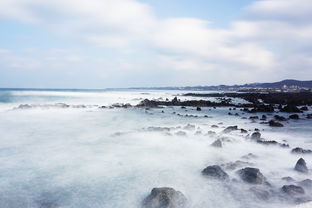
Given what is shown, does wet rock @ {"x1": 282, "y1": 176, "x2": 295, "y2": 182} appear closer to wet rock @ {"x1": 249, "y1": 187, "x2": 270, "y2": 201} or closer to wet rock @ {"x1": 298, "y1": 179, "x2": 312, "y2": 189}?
wet rock @ {"x1": 298, "y1": 179, "x2": 312, "y2": 189}

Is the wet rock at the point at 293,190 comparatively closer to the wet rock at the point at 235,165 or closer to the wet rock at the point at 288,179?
the wet rock at the point at 288,179

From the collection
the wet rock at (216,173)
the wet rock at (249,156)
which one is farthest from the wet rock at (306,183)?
the wet rock at (249,156)

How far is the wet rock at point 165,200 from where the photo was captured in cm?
491

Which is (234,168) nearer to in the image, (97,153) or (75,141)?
(97,153)

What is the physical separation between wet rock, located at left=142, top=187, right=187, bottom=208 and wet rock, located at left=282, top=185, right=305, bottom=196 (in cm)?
223

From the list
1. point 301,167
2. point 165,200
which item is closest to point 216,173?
point 165,200

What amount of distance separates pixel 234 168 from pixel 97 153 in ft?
15.4

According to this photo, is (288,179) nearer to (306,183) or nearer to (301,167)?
(306,183)

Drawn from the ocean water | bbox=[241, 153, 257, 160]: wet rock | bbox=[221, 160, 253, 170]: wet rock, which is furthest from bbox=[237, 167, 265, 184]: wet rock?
bbox=[241, 153, 257, 160]: wet rock

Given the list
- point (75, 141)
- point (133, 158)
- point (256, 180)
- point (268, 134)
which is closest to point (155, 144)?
point (133, 158)

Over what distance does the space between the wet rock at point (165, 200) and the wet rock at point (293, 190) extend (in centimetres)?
223

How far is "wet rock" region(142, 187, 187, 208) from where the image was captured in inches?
193

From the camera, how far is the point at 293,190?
5.49 metres

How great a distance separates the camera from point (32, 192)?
18.9 ft
